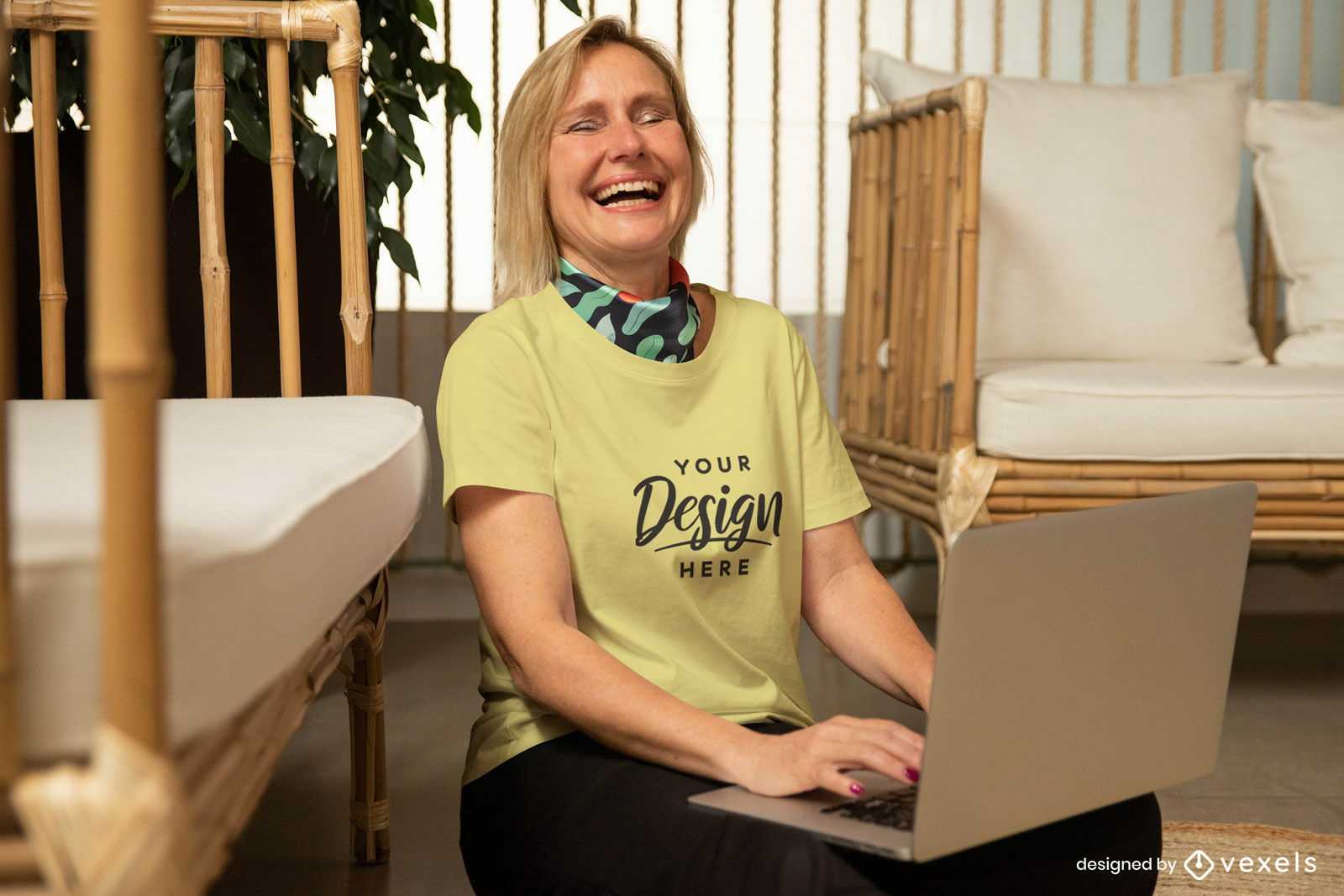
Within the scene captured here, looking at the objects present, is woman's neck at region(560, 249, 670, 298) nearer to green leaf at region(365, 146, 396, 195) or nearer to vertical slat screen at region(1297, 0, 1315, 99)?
green leaf at region(365, 146, 396, 195)

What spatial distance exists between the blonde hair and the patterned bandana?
72 millimetres

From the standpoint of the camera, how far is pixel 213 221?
1259 mm

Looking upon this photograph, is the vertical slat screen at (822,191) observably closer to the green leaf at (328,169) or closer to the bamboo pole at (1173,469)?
the bamboo pole at (1173,469)

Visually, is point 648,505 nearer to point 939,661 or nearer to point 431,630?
point 939,661

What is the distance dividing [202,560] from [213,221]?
0.97 m

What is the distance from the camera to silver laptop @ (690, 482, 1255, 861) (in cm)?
63

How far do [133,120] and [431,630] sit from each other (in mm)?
2064

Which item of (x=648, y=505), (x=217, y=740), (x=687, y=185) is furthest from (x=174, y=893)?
(x=687, y=185)

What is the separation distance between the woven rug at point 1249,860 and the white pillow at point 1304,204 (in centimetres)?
90

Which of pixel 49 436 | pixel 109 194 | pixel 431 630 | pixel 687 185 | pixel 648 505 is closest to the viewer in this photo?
pixel 109 194

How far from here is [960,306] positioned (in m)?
1.59

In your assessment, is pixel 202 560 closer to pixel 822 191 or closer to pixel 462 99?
pixel 462 99

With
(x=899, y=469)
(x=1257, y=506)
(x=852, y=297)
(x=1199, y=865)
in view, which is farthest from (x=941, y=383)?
(x=1199, y=865)

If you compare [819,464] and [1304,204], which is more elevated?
[1304,204]
